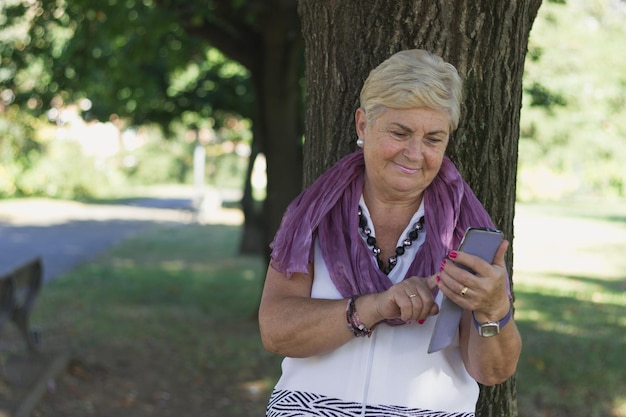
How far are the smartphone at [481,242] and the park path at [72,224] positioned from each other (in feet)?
37.3

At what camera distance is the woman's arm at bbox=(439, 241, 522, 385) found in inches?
86.2

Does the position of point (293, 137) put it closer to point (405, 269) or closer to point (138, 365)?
point (138, 365)

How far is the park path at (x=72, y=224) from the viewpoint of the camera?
1805 cm

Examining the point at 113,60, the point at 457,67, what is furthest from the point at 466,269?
the point at 113,60

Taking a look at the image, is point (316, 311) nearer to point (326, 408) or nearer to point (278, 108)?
point (326, 408)

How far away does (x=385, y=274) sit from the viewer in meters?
2.54

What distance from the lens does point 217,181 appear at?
175 ft

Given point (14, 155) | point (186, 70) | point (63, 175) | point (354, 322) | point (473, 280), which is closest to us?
point (473, 280)

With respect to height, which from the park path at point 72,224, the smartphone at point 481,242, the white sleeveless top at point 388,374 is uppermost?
the smartphone at point 481,242

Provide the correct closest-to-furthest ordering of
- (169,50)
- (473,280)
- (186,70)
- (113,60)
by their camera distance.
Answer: (473,280) → (113,60) → (169,50) → (186,70)

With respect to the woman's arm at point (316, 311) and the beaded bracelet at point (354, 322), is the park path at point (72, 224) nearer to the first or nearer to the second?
Answer: the woman's arm at point (316, 311)

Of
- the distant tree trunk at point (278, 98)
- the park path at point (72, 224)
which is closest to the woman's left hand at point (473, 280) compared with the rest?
the distant tree trunk at point (278, 98)

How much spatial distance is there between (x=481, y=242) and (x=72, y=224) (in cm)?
2431

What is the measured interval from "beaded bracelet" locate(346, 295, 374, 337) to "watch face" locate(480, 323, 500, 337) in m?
0.29
